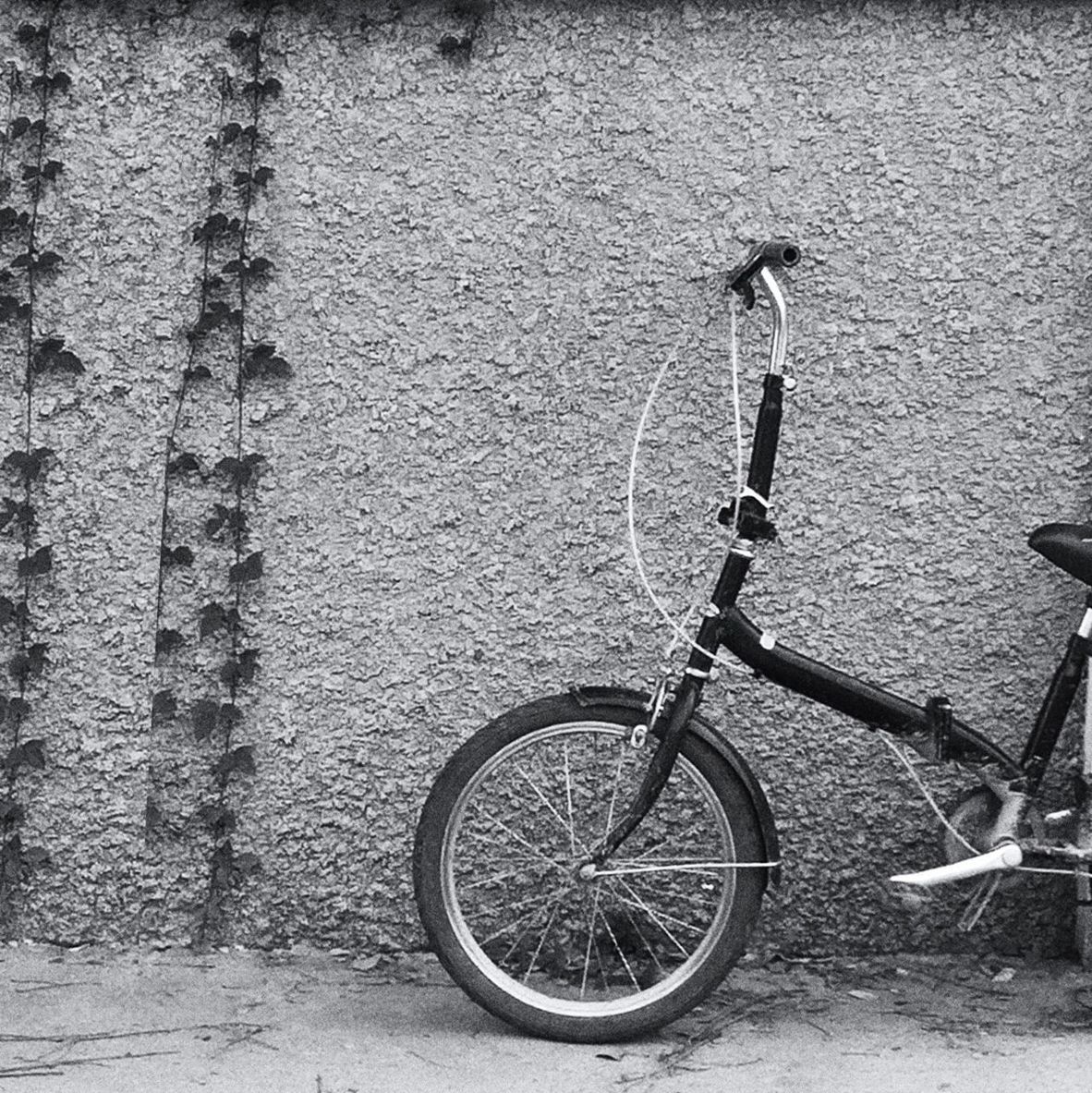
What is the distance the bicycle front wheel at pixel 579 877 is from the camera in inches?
138

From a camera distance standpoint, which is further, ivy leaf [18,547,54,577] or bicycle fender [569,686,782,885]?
ivy leaf [18,547,54,577]

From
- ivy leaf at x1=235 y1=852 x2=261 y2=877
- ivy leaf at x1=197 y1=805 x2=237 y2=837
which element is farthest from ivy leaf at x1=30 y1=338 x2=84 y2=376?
ivy leaf at x1=235 y1=852 x2=261 y2=877

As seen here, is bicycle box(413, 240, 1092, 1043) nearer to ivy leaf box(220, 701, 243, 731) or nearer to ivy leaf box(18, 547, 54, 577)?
ivy leaf box(220, 701, 243, 731)

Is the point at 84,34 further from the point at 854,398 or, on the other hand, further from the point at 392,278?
the point at 854,398

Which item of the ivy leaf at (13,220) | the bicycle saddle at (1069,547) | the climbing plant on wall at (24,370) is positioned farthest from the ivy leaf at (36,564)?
the bicycle saddle at (1069,547)

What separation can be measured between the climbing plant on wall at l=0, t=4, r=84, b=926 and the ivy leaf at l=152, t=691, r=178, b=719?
0.26 meters

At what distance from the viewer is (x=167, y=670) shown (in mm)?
3914

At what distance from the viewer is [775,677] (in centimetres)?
353

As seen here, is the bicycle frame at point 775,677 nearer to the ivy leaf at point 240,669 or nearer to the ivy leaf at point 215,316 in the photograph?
the ivy leaf at point 240,669

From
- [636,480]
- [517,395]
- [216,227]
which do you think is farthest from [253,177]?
[636,480]

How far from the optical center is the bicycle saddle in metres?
3.43

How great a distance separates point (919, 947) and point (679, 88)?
81.0 inches

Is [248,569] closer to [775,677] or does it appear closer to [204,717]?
[204,717]

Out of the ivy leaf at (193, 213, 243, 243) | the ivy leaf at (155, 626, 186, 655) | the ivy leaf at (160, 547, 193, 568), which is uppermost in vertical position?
the ivy leaf at (193, 213, 243, 243)
